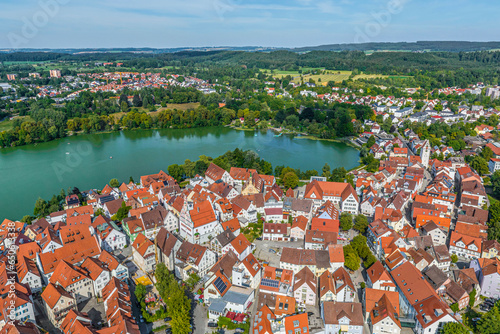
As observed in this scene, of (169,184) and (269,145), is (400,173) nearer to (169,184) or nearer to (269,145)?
(269,145)

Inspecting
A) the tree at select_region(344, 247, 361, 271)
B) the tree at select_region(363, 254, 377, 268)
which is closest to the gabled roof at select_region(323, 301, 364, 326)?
the tree at select_region(344, 247, 361, 271)

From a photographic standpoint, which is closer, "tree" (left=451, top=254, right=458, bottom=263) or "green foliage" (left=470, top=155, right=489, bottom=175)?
"tree" (left=451, top=254, right=458, bottom=263)

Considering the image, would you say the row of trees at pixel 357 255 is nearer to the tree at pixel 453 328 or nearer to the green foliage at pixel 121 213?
the tree at pixel 453 328

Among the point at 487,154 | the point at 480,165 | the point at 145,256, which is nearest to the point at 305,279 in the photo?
the point at 145,256

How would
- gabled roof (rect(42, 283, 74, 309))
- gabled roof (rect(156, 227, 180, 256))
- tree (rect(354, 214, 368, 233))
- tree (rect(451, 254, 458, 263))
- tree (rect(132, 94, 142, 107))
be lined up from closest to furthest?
gabled roof (rect(42, 283, 74, 309)) < gabled roof (rect(156, 227, 180, 256)) < tree (rect(451, 254, 458, 263)) < tree (rect(354, 214, 368, 233)) < tree (rect(132, 94, 142, 107))

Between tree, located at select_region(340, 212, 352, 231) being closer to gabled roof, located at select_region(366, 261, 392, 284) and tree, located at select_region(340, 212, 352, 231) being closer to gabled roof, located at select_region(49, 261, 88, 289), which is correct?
gabled roof, located at select_region(366, 261, 392, 284)

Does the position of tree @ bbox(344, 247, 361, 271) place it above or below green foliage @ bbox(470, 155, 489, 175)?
below
